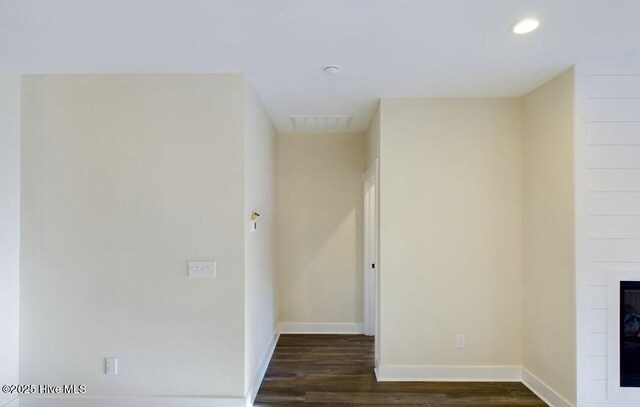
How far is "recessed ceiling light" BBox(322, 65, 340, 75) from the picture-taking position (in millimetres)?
2569

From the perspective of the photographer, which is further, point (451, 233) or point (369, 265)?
point (369, 265)

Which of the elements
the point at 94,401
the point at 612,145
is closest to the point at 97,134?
the point at 94,401

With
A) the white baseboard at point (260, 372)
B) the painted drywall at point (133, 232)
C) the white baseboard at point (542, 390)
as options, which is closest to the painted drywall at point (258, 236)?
the white baseboard at point (260, 372)

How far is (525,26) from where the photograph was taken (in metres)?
2.01

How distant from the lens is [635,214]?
2520 mm

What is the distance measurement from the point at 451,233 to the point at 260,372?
2.18 meters

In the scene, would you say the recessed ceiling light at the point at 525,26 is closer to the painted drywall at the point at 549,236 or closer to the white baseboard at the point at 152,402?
the painted drywall at the point at 549,236

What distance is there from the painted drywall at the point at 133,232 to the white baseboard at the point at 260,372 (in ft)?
0.64

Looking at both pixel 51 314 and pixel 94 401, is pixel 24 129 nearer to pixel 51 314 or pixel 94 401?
pixel 51 314

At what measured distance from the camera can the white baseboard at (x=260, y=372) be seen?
281 centimetres

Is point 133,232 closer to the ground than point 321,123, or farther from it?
closer to the ground

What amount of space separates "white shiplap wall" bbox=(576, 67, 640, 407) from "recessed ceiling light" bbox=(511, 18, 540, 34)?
819mm

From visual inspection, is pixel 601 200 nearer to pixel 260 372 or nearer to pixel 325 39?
pixel 325 39

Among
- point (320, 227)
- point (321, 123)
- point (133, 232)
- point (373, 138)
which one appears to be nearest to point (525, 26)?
point (373, 138)
